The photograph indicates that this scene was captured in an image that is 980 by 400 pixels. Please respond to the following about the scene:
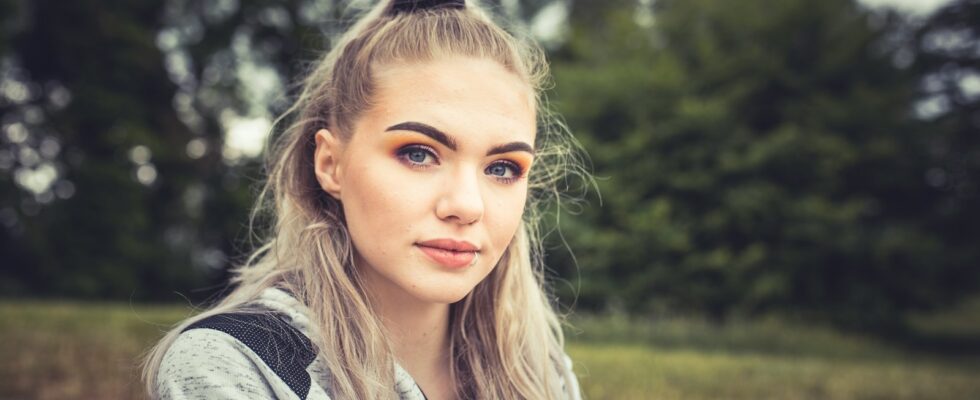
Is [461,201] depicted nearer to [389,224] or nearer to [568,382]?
[389,224]

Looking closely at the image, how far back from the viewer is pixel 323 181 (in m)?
1.79

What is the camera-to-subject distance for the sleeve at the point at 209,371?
4.25 feet

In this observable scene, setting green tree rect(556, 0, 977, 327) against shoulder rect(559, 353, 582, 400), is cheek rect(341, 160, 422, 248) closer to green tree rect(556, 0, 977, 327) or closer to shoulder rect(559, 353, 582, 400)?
shoulder rect(559, 353, 582, 400)

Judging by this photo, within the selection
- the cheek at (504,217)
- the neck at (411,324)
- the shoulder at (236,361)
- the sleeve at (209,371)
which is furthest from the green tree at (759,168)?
the sleeve at (209,371)

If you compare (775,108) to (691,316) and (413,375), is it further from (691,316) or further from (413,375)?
(413,375)

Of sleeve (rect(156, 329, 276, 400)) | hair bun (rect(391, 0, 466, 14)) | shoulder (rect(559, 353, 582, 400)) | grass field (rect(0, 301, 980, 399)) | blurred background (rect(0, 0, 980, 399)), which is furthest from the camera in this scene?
blurred background (rect(0, 0, 980, 399))

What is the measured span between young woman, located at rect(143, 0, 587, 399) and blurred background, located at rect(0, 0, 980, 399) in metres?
8.40

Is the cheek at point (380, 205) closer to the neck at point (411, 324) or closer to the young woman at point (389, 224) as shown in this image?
the young woman at point (389, 224)

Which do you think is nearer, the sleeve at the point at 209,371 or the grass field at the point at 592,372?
the sleeve at the point at 209,371

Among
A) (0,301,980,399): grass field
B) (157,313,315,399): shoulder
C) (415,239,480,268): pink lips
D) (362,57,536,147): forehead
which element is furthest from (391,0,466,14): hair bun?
(0,301,980,399): grass field

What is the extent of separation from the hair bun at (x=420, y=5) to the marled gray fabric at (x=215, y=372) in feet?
3.19

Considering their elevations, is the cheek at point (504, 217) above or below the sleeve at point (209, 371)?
above

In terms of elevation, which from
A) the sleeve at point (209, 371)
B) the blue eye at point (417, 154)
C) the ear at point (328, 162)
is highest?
the blue eye at point (417, 154)

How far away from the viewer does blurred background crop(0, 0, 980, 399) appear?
13.4m
